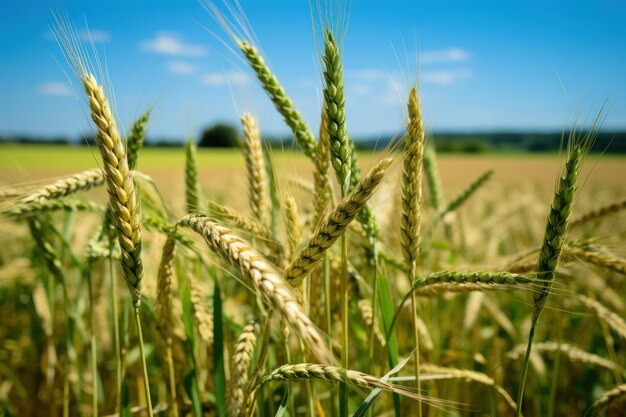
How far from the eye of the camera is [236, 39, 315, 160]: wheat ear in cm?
142

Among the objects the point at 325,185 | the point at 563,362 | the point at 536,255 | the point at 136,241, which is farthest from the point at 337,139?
the point at 563,362

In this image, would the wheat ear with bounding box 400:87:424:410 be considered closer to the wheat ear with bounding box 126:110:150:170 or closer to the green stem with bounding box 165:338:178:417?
the green stem with bounding box 165:338:178:417

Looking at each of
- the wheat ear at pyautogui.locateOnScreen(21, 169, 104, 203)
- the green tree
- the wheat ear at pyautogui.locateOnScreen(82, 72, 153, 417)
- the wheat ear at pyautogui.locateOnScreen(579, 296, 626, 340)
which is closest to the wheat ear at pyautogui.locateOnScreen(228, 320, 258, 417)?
the wheat ear at pyautogui.locateOnScreen(82, 72, 153, 417)

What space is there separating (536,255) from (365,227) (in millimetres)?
618

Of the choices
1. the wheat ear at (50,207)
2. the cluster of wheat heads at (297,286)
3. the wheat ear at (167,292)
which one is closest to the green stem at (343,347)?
the cluster of wheat heads at (297,286)

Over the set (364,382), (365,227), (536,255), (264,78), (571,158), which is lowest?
(364,382)

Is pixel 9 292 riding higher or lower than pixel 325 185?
lower

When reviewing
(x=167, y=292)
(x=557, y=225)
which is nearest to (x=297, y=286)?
(x=167, y=292)

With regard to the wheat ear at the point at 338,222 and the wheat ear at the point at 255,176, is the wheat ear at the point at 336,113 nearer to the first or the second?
the wheat ear at the point at 338,222

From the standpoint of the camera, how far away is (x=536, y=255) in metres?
1.55

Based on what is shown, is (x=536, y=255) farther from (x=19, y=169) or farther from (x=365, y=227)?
(x=19, y=169)

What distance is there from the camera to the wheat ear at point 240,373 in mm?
1158

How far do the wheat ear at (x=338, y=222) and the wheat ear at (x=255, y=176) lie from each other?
530mm

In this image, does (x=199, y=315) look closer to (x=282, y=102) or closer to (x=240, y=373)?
(x=240, y=373)
